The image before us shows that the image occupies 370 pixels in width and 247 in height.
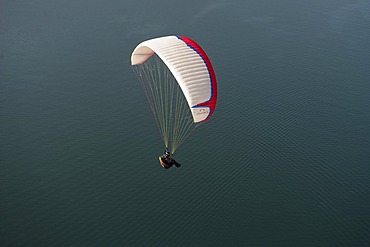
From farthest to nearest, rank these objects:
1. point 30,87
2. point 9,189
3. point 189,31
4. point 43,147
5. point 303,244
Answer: point 189,31
point 30,87
point 43,147
point 9,189
point 303,244

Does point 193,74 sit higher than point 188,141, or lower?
higher

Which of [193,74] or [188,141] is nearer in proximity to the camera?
[193,74]

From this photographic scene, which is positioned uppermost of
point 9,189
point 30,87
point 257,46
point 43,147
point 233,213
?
point 257,46

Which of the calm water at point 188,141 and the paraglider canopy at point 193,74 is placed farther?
the calm water at point 188,141

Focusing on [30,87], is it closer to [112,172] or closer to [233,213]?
[112,172]

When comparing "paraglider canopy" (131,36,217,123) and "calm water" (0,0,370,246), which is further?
"calm water" (0,0,370,246)

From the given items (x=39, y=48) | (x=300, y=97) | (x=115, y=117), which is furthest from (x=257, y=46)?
(x=39, y=48)

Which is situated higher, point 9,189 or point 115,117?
point 115,117

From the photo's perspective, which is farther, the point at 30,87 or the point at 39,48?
the point at 39,48
